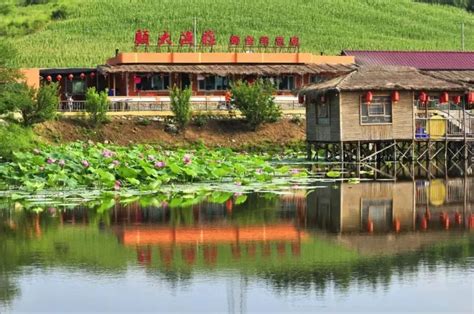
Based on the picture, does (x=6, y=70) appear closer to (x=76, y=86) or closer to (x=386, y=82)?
(x=386, y=82)

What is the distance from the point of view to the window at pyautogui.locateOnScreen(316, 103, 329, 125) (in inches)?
1757

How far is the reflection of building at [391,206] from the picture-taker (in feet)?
85.7

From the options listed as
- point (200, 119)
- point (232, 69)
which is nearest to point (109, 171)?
point (200, 119)

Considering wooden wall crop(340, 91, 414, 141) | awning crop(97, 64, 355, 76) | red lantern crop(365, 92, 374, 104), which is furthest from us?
awning crop(97, 64, 355, 76)

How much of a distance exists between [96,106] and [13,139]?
1235 cm

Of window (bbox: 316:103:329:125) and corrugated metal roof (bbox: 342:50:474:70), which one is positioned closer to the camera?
window (bbox: 316:103:329:125)

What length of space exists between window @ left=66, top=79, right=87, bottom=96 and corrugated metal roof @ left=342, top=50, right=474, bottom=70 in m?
15.2

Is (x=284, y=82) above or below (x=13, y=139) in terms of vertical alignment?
above

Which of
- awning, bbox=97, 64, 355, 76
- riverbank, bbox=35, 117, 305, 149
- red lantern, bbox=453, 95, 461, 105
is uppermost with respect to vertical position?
awning, bbox=97, 64, 355, 76

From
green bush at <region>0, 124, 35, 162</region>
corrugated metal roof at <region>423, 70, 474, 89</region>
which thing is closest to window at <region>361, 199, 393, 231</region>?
green bush at <region>0, 124, 35, 162</region>

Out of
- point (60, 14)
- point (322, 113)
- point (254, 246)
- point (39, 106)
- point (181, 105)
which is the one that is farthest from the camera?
point (60, 14)

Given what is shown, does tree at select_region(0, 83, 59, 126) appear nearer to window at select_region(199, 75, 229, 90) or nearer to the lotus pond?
the lotus pond

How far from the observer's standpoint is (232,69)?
5941 cm

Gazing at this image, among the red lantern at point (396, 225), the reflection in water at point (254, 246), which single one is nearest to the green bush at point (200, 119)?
the reflection in water at point (254, 246)
